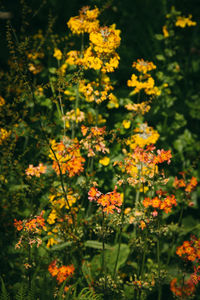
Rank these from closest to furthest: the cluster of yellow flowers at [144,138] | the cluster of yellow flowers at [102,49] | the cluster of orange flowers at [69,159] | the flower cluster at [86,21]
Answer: the cluster of yellow flowers at [102,49] < the cluster of orange flowers at [69,159] < the flower cluster at [86,21] < the cluster of yellow flowers at [144,138]

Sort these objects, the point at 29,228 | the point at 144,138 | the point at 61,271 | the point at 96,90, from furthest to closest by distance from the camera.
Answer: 1. the point at 144,138
2. the point at 96,90
3. the point at 61,271
4. the point at 29,228

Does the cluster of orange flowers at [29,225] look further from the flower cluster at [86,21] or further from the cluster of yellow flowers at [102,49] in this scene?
the flower cluster at [86,21]

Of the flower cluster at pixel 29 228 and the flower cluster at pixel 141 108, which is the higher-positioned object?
the flower cluster at pixel 141 108

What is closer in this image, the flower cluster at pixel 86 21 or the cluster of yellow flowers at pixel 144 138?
the flower cluster at pixel 86 21

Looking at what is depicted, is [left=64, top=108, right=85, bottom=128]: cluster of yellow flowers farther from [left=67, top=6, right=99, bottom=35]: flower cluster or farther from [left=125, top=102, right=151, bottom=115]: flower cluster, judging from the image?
[left=67, top=6, right=99, bottom=35]: flower cluster

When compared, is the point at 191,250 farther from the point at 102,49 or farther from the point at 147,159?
the point at 102,49

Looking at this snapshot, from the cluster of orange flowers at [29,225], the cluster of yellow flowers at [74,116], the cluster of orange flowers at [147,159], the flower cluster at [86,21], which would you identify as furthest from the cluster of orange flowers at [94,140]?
the flower cluster at [86,21]

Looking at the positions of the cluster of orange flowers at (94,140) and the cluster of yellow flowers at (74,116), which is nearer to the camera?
the cluster of orange flowers at (94,140)

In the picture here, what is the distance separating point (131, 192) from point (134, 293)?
91 centimetres

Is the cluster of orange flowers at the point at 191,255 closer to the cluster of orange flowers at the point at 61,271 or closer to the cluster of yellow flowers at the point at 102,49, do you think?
the cluster of orange flowers at the point at 61,271

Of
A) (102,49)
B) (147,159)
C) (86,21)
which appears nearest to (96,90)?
(102,49)

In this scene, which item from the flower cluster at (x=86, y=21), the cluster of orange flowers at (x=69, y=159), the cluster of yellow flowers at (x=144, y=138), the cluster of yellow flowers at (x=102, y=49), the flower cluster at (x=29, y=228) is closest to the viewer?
the flower cluster at (x=29, y=228)

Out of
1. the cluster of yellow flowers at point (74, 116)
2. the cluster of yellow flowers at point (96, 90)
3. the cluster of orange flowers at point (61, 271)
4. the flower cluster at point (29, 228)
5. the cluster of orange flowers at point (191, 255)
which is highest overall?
the cluster of yellow flowers at point (96, 90)

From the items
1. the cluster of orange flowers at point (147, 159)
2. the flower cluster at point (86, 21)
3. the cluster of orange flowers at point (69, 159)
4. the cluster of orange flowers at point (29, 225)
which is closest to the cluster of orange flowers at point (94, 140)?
the cluster of orange flowers at point (69, 159)
